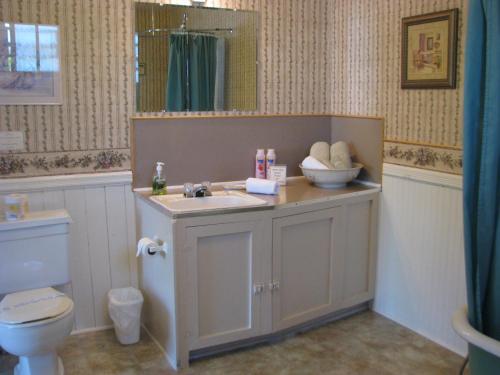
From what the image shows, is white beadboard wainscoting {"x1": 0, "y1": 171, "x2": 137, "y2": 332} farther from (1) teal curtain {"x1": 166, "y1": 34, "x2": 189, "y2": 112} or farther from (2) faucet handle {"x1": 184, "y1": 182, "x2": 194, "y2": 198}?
(1) teal curtain {"x1": 166, "y1": 34, "x2": 189, "y2": 112}

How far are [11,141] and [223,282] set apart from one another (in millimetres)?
1246

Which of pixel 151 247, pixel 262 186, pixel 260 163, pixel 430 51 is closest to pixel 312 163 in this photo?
pixel 260 163

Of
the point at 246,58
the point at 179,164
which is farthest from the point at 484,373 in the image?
the point at 246,58

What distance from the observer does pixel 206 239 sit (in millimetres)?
2668

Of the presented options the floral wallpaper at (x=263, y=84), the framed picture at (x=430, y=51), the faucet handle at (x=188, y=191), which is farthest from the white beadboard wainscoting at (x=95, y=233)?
the framed picture at (x=430, y=51)

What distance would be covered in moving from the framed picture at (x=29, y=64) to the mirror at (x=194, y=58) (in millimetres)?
419

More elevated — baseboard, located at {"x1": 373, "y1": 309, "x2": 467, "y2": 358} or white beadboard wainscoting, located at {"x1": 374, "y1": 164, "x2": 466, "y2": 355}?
white beadboard wainscoting, located at {"x1": 374, "y1": 164, "x2": 466, "y2": 355}

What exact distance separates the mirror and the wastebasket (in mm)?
1015

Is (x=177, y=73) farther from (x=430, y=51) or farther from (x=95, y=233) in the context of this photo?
(x=430, y=51)

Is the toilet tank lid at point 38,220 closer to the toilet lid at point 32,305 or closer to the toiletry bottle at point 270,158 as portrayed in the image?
the toilet lid at point 32,305

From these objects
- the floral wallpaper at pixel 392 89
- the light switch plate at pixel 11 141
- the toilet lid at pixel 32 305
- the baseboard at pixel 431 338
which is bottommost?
the baseboard at pixel 431 338

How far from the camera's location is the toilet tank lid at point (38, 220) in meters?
2.62

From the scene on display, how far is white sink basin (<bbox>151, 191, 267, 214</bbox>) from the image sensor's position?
2764mm

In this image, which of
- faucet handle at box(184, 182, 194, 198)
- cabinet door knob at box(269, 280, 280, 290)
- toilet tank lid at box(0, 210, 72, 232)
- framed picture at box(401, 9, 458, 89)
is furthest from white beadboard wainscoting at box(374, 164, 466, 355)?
toilet tank lid at box(0, 210, 72, 232)
